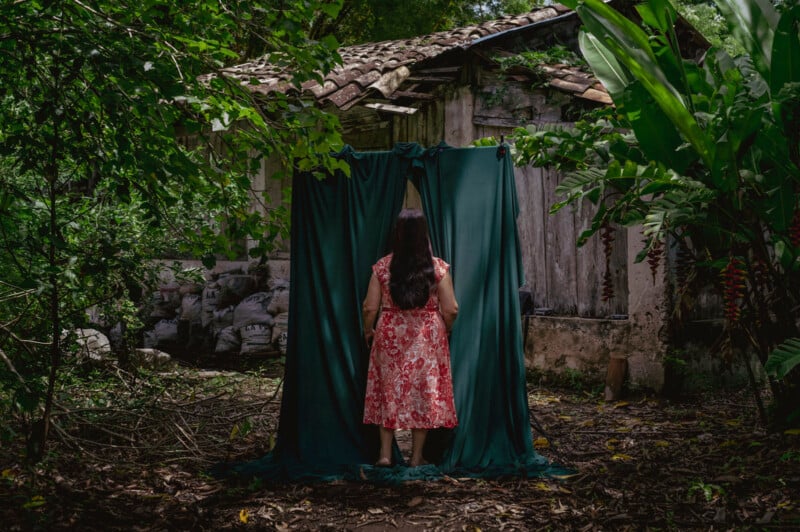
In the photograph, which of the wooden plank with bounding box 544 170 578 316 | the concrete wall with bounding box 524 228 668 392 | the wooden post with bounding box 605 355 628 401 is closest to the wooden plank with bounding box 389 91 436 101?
the wooden plank with bounding box 544 170 578 316

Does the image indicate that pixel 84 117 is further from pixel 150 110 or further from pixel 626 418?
pixel 626 418

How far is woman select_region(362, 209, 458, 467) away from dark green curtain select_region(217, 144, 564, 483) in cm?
15

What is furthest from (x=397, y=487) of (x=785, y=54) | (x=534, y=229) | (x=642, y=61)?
(x=534, y=229)

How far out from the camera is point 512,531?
3674 millimetres

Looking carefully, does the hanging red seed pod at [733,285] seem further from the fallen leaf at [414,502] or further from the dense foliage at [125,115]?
the dense foliage at [125,115]

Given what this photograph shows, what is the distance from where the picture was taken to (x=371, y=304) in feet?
15.4

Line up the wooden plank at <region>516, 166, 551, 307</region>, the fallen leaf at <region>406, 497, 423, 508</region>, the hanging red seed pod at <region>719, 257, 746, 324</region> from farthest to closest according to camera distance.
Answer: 1. the wooden plank at <region>516, 166, 551, 307</region>
2. the fallen leaf at <region>406, 497, 423, 508</region>
3. the hanging red seed pod at <region>719, 257, 746, 324</region>

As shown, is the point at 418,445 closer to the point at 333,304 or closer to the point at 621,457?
the point at 333,304

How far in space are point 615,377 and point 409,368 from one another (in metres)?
2.97

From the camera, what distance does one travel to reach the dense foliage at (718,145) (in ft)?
12.0

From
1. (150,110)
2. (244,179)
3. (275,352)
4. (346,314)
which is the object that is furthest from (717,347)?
(275,352)

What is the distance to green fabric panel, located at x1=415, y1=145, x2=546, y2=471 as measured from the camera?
4723 millimetres

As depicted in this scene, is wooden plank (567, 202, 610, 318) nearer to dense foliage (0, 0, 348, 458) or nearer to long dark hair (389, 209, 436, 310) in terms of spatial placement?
long dark hair (389, 209, 436, 310)

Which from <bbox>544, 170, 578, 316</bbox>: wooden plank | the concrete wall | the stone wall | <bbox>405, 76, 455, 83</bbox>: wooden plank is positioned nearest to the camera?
the concrete wall
